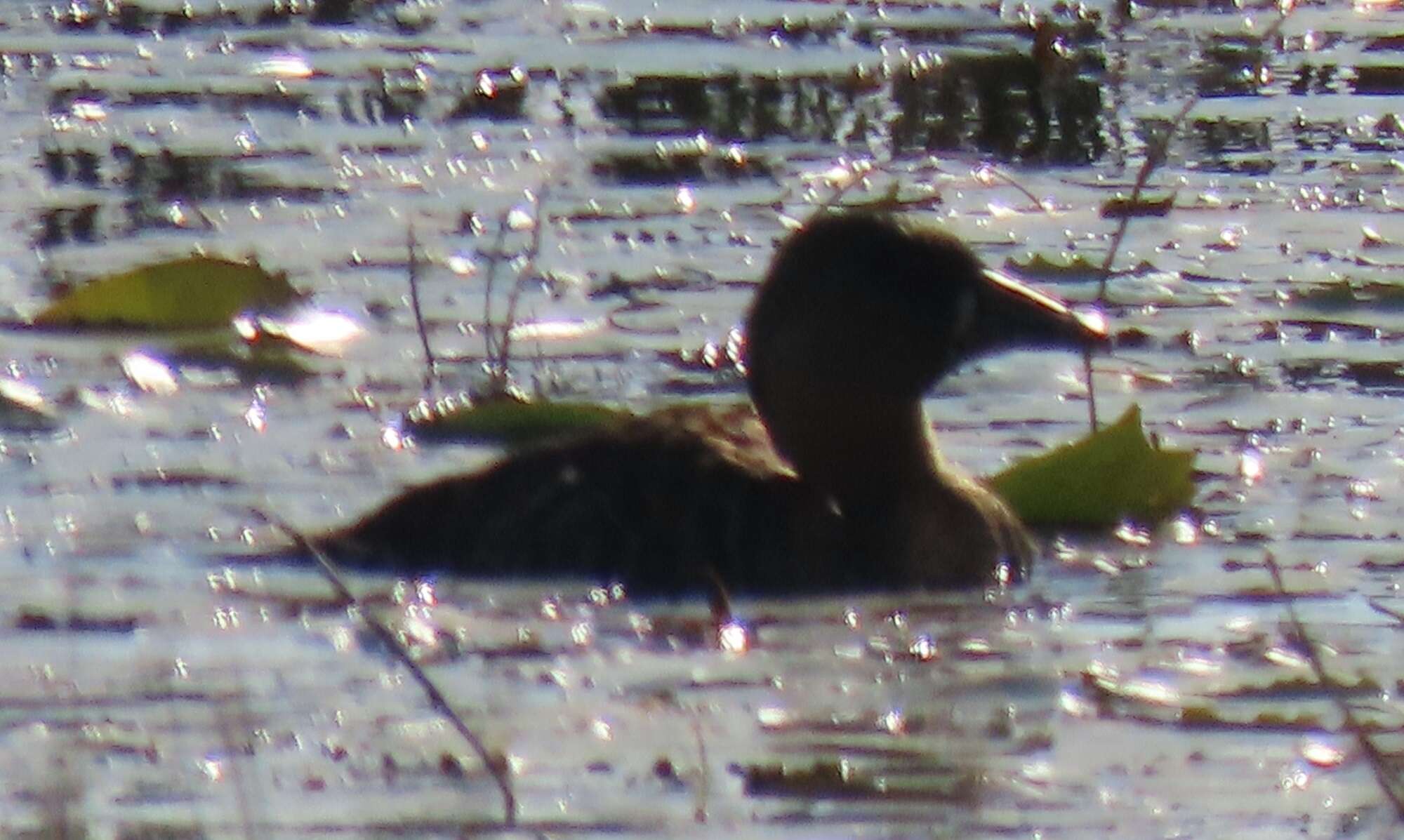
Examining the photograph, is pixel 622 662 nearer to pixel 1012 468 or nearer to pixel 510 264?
pixel 1012 468

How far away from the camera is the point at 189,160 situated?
40.9 ft

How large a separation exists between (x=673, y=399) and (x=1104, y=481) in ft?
4.74

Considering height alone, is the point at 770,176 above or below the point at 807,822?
below

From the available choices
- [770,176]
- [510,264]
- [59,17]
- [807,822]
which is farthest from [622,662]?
[59,17]

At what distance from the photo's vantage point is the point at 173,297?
414 inches

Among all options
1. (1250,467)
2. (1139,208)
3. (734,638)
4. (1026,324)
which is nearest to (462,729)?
(734,638)

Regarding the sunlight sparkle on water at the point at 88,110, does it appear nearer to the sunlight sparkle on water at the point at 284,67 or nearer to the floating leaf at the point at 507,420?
the sunlight sparkle on water at the point at 284,67

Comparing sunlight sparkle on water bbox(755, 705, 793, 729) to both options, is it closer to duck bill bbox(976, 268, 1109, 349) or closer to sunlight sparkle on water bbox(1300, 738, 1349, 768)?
sunlight sparkle on water bbox(1300, 738, 1349, 768)

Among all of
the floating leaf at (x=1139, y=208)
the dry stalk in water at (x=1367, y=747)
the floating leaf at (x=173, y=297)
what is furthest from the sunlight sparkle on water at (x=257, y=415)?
the dry stalk in water at (x=1367, y=747)

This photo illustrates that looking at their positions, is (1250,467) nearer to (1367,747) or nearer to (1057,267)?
(1057,267)

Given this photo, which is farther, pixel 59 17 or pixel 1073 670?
pixel 59 17

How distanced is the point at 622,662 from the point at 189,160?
16.0ft

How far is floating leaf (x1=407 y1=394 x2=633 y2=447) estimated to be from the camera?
9.53 m

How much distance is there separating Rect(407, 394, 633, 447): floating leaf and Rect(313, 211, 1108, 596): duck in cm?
32
